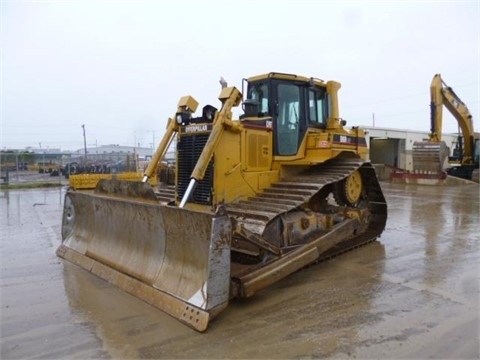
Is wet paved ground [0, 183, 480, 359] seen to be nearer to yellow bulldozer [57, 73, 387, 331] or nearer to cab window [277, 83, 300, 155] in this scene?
yellow bulldozer [57, 73, 387, 331]

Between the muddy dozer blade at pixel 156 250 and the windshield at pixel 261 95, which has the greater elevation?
the windshield at pixel 261 95

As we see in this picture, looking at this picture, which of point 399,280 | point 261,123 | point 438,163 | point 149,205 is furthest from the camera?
point 438,163

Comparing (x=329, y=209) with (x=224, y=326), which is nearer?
(x=224, y=326)

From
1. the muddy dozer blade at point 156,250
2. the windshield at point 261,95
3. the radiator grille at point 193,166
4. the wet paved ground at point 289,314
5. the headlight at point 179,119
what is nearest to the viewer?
the wet paved ground at point 289,314

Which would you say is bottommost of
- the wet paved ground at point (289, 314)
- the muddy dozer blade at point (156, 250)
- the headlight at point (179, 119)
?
the wet paved ground at point (289, 314)

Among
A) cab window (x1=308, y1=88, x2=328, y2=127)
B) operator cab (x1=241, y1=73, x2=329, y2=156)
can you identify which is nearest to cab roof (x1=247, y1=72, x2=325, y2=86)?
operator cab (x1=241, y1=73, x2=329, y2=156)

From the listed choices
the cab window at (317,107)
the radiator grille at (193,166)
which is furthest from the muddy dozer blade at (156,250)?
the cab window at (317,107)

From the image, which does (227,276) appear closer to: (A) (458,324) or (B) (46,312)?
(B) (46,312)

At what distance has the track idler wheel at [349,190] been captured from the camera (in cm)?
714

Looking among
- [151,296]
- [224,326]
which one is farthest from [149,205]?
[224,326]

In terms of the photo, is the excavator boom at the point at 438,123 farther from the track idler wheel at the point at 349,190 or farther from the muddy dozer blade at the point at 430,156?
the track idler wheel at the point at 349,190

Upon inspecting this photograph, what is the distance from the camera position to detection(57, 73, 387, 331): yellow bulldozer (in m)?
4.24

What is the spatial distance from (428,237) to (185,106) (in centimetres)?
513

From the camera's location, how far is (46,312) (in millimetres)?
4223
